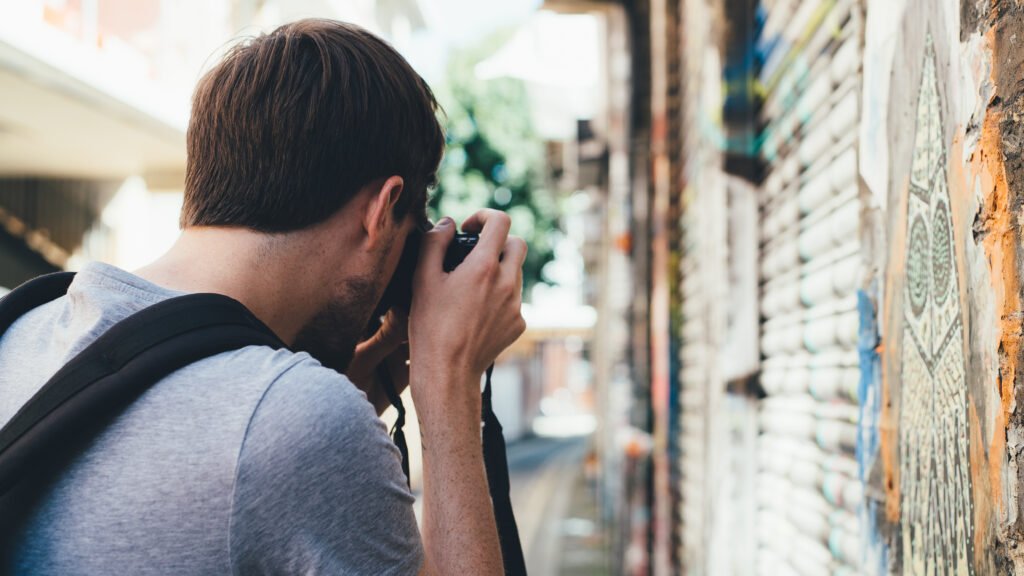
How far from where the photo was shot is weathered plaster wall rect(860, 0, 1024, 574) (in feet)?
3.55

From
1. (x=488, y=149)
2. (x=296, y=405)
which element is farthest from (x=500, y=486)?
(x=488, y=149)

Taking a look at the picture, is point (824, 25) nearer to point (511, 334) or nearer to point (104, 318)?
point (511, 334)

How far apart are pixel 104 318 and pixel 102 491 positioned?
22 cm

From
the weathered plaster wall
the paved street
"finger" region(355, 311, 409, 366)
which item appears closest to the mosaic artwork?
the weathered plaster wall

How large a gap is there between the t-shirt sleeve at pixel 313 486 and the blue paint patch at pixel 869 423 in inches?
38.7

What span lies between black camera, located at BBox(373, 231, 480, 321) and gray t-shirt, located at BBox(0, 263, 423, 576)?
441 mm

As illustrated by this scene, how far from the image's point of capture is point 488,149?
71.0 feet

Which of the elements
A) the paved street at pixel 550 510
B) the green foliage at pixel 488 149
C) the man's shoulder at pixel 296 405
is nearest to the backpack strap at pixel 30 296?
the man's shoulder at pixel 296 405

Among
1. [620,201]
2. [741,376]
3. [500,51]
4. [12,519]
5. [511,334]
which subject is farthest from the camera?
[500,51]

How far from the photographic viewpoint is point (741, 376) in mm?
3271

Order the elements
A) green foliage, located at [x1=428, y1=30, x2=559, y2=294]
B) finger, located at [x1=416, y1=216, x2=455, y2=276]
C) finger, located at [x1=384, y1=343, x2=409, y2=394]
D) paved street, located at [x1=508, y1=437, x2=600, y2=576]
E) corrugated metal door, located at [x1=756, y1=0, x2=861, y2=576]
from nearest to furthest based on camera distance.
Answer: finger, located at [x1=416, y1=216, x2=455, y2=276] → finger, located at [x1=384, y1=343, x2=409, y2=394] → corrugated metal door, located at [x1=756, y1=0, x2=861, y2=576] → paved street, located at [x1=508, y1=437, x2=600, y2=576] → green foliage, located at [x1=428, y1=30, x2=559, y2=294]

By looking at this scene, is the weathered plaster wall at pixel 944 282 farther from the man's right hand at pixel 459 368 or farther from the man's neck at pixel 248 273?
the man's neck at pixel 248 273

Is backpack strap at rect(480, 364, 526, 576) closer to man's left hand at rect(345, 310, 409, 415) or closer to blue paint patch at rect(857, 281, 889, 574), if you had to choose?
man's left hand at rect(345, 310, 409, 415)

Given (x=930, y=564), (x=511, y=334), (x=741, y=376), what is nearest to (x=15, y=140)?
(x=741, y=376)
